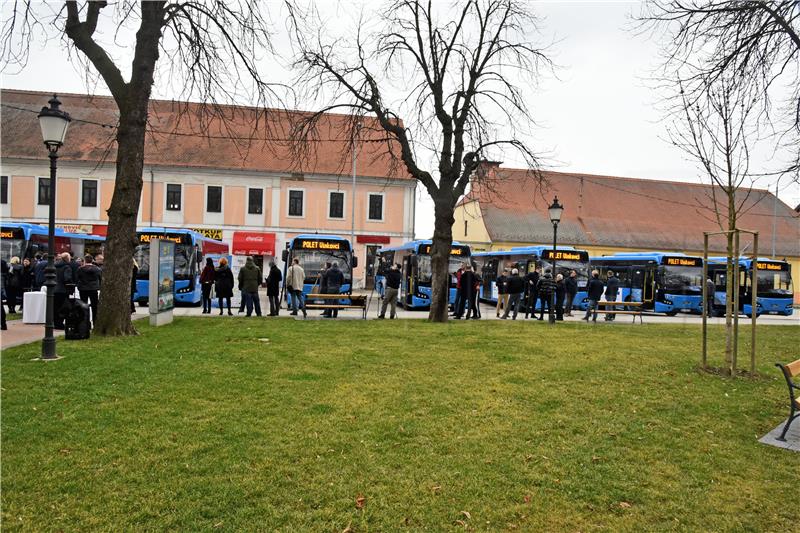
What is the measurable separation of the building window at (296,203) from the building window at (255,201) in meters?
2.05

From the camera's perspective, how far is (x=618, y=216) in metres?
49.4

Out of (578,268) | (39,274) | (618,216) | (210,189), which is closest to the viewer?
(39,274)

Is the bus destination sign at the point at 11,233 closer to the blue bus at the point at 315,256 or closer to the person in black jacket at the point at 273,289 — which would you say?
the blue bus at the point at 315,256

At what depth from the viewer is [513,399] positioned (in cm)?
703

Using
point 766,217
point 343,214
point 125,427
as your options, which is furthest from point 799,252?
point 125,427

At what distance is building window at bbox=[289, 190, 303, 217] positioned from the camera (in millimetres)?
41500

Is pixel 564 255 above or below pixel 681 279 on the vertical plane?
above

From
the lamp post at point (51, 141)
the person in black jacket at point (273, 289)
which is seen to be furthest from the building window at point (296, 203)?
the lamp post at point (51, 141)

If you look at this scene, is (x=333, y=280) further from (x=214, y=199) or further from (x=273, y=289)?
(x=214, y=199)

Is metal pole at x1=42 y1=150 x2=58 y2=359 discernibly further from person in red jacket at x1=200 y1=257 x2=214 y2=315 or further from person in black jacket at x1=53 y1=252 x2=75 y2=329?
person in red jacket at x1=200 y1=257 x2=214 y2=315

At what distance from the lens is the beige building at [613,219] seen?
45.8 meters

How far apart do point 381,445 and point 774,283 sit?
2797 centimetres

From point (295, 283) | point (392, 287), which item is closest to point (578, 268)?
point (392, 287)

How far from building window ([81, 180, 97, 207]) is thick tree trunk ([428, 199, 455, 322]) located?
106 ft
